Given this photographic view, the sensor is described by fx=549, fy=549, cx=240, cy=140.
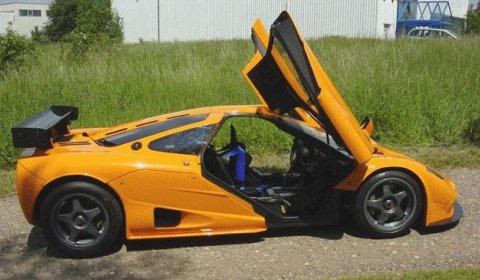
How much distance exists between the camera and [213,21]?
35.5 m

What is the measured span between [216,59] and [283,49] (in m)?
8.38

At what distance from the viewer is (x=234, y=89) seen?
9523 mm

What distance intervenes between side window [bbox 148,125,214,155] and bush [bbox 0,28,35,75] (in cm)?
830

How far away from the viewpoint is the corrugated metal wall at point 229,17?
30719 millimetres

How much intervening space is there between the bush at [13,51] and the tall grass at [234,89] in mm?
672

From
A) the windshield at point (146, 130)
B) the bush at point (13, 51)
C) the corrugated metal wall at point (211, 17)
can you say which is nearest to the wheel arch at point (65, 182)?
the windshield at point (146, 130)

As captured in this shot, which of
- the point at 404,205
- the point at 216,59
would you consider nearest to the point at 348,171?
the point at 404,205

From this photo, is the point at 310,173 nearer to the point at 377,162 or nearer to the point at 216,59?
the point at 377,162

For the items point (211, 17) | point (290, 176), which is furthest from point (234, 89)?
point (211, 17)

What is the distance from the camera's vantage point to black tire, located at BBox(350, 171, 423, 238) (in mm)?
4641

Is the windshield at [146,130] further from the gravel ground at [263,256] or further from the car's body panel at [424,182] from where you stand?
the car's body panel at [424,182]

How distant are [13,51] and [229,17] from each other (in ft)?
78.1

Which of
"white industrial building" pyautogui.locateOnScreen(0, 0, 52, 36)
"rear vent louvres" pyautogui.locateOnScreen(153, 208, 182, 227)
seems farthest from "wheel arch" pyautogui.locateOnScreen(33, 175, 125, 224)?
"white industrial building" pyautogui.locateOnScreen(0, 0, 52, 36)

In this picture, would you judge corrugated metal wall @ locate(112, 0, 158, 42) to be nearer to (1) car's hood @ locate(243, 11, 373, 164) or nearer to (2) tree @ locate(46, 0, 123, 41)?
(2) tree @ locate(46, 0, 123, 41)
